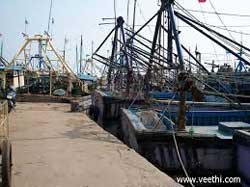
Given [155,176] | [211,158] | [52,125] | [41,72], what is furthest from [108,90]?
[155,176]

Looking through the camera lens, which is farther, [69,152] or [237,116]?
[237,116]

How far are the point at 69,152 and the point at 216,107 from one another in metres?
7.93

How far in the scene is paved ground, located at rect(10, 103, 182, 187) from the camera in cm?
630

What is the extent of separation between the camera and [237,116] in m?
13.4

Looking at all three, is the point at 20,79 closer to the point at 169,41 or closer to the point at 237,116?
the point at 169,41

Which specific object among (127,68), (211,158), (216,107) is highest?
(127,68)

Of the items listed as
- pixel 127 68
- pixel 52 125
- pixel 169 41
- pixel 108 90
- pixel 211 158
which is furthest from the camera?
pixel 108 90

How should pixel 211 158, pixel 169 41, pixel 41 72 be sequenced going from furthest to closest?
pixel 41 72
pixel 169 41
pixel 211 158

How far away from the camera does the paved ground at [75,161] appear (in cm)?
630

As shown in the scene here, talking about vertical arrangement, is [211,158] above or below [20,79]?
below

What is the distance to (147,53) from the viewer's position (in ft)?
52.8

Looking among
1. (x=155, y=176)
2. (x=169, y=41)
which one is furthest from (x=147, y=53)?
(x=155, y=176)

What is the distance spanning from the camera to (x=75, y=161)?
773 centimetres

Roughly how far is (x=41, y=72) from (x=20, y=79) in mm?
1713
